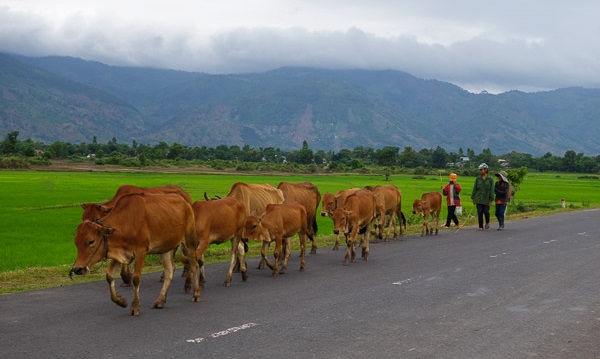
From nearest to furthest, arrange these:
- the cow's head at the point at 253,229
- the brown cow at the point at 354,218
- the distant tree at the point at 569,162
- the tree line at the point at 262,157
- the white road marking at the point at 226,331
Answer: the white road marking at the point at 226,331 < the cow's head at the point at 253,229 < the brown cow at the point at 354,218 < the tree line at the point at 262,157 < the distant tree at the point at 569,162

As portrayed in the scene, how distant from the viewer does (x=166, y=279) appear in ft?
36.8

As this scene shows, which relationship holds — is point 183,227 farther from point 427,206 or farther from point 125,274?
point 427,206

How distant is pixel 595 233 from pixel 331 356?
2050cm

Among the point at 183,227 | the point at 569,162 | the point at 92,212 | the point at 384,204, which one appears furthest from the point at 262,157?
the point at 183,227

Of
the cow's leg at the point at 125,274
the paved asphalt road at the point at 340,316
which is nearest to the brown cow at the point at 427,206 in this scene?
the paved asphalt road at the point at 340,316

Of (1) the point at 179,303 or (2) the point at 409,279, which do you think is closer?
(1) the point at 179,303

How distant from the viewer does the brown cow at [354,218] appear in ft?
54.3

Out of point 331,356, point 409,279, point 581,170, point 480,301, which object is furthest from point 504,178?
point 581,170

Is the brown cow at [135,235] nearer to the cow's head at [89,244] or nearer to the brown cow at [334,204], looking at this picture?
the cow's head at [89,244]

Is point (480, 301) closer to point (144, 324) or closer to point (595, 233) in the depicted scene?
point (144, 324)

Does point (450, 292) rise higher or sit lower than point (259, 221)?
lower

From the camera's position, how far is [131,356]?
26.3 ft

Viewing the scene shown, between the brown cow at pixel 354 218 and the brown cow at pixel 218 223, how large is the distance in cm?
325

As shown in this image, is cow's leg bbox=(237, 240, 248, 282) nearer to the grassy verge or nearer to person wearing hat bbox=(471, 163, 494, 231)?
the grassy verge
